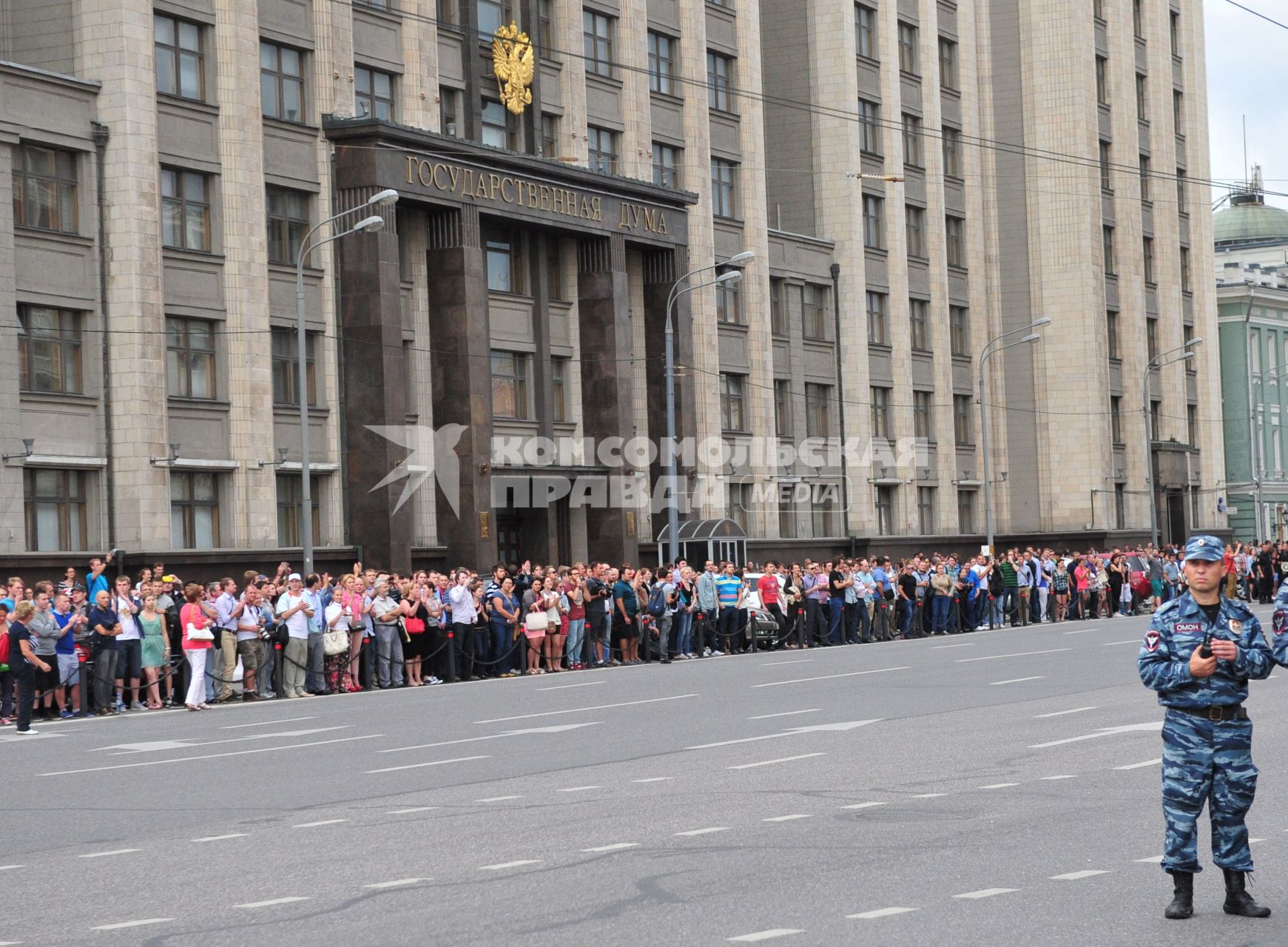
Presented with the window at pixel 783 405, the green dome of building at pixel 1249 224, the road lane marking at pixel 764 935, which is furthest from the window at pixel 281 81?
the green dome of building at pixel 1249 224

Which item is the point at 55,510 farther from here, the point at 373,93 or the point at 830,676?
the point at 830,676

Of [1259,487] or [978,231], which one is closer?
[978,231]

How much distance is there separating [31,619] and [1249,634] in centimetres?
1811

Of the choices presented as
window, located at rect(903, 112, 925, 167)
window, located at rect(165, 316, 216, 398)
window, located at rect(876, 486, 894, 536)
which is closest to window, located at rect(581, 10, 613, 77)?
window, located at rect(165, 316, 216, 398)

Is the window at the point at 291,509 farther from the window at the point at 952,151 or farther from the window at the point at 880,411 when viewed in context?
the window at the point at 952,151

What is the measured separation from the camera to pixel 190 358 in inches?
1501

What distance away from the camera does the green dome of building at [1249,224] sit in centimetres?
11212

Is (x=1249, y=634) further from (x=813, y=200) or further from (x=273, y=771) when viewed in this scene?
(x=813, y=200)

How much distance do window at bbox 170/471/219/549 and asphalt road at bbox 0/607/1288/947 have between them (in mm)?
14569

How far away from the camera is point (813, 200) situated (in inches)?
2456

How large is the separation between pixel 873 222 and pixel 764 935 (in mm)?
56883

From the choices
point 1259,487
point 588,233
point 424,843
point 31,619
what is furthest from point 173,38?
point 1259,487

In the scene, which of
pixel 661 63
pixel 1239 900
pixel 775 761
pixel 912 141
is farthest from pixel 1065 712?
pixel 912 141

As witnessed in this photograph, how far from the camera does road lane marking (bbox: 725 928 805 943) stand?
841 cm
